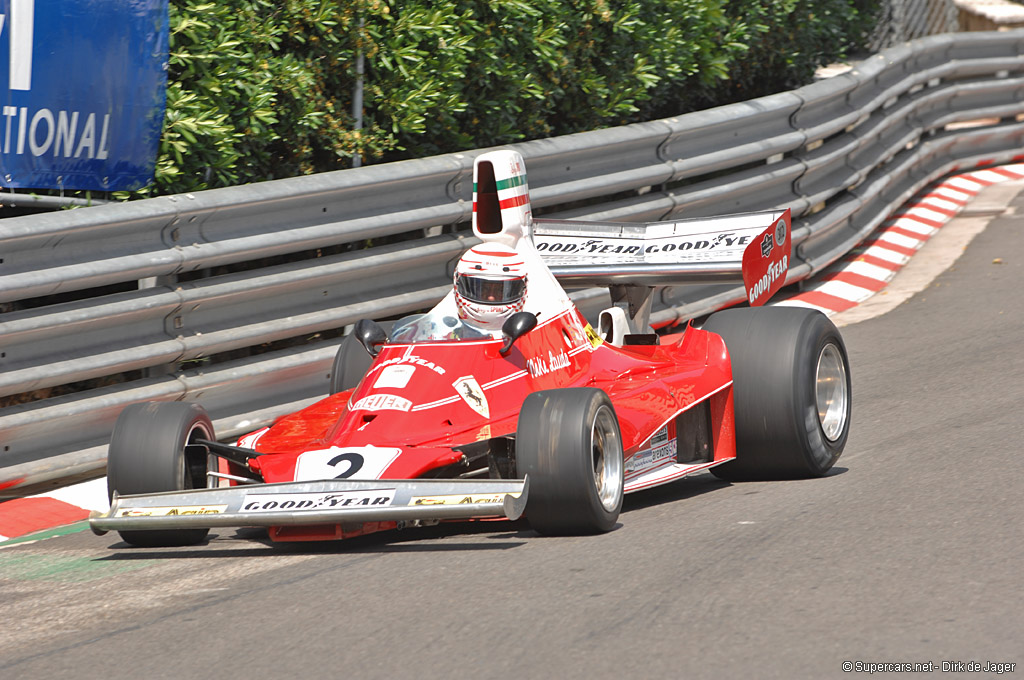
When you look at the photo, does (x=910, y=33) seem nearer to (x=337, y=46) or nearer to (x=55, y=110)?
(x=337, y=46)

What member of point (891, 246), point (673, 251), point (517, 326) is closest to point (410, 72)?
point (673, 251)

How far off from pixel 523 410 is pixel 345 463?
72 cm

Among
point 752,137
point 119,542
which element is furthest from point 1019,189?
point 119,542

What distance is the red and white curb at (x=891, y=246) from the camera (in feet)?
36.2

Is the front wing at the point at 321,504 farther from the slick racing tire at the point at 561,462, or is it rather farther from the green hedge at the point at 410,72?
the green hedge at the point at 410,72

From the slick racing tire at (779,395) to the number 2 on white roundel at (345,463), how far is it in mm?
1822

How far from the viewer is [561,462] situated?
16.7ft

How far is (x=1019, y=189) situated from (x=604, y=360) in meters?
9.70

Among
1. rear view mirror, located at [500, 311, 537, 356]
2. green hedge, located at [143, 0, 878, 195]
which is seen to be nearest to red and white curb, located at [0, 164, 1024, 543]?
green hedge, located at [143, 0, 878, 195]

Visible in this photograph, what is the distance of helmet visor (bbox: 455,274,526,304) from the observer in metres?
6.09

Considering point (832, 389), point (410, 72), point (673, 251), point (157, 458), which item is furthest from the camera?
point (410, 72)

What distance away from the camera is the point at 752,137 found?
35.2ft

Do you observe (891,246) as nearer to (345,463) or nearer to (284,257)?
(284,257)

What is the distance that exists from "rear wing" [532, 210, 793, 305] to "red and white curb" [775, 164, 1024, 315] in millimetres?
3679
